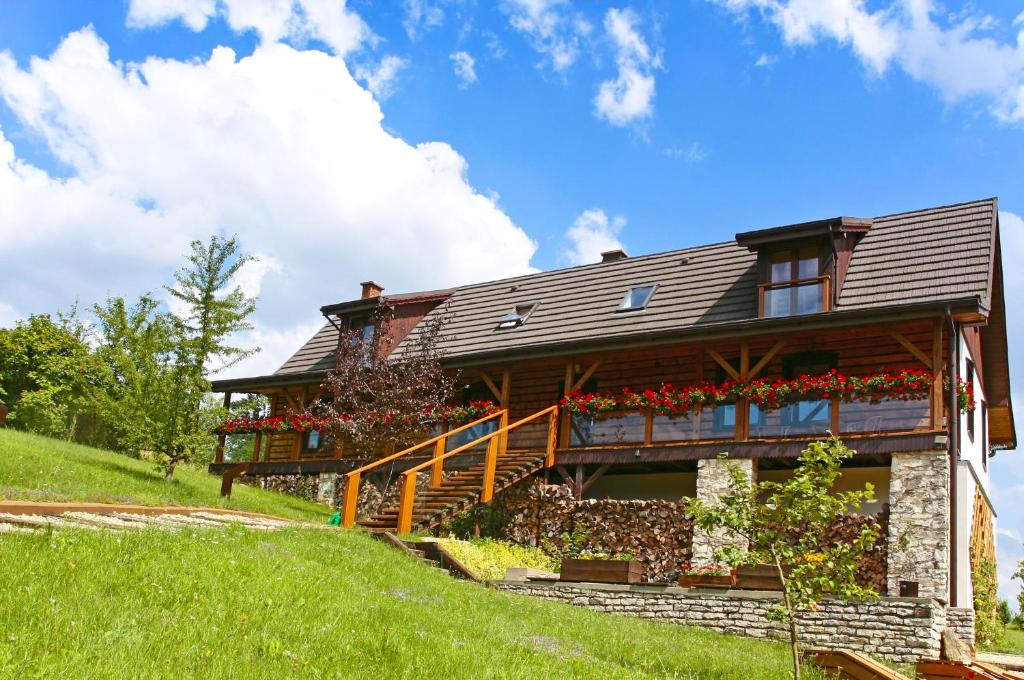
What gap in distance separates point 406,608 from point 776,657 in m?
4.72

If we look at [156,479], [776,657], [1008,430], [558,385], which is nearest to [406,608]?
[776,657]

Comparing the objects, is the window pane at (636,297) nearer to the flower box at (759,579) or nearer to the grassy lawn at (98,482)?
the grassy lawn at (98,482)

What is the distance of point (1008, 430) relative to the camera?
26078 mm

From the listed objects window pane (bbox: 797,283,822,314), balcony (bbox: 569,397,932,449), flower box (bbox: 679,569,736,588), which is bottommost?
flower box (bbox: 679,569,736,588)

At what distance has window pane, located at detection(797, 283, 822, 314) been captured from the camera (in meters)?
18.8

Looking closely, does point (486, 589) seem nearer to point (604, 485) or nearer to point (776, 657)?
point (776, 657)

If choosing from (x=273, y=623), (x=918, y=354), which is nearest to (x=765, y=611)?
(x=918, y=354)

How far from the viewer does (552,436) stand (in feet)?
65.9

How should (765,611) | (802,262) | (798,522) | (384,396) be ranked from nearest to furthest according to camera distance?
(798,522) → (765,611) → (802,262) → (384,396)

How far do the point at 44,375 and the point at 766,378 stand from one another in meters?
22.3

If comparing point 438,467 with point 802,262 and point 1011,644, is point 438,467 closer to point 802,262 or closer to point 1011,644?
point 802,262

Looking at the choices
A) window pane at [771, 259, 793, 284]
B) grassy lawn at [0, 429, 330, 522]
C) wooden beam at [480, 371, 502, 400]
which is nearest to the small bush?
grassy lawn at [0, 429, 330, 522]

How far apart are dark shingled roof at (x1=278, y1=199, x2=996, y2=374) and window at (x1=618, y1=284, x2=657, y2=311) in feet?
0.61

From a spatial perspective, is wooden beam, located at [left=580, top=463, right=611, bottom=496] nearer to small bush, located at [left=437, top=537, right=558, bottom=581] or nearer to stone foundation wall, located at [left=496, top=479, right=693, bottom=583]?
stone foundation wall, located at [left=496, top=479, right=693, bottom=583]
